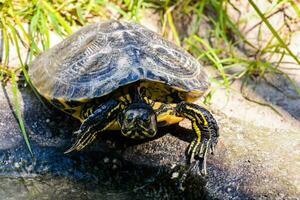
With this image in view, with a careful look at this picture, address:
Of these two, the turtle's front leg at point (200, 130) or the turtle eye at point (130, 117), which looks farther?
the turtle's front leg at point (200, 130)

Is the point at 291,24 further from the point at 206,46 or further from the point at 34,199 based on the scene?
the point at 34,199

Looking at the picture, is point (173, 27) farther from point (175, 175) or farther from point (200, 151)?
point (175, 175)

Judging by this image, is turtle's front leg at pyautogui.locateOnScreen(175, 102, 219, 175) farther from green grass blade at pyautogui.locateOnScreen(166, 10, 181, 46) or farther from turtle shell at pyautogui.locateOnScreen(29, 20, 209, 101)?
green grass blade at pyautogui.locateOnScreen(166, 10, 181, 46)

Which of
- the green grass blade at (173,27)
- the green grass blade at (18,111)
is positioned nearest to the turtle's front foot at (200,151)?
the green grass blade at (18,111)

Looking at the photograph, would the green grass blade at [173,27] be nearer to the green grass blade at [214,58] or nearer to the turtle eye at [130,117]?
the green grass blade at [214,58]

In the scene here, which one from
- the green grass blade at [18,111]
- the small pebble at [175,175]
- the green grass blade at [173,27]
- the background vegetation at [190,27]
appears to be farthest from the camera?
the green grass blade at [173,27]

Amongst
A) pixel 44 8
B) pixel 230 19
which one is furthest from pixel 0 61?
pixel 230 19
